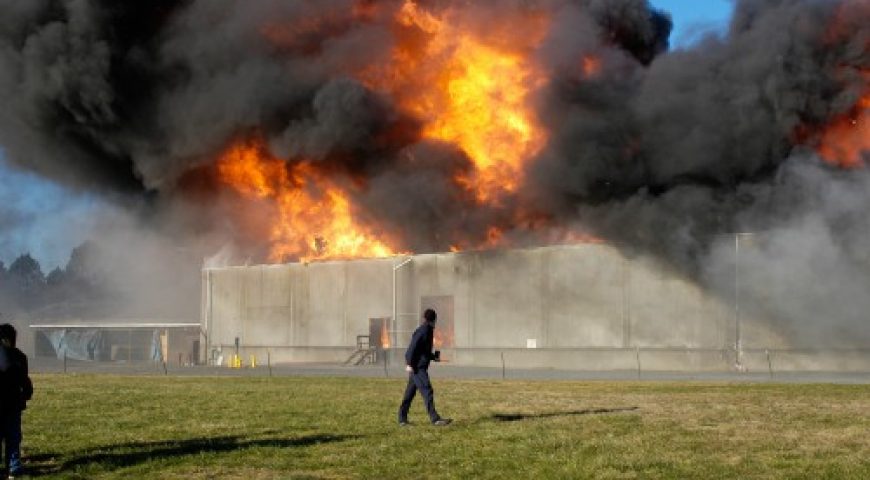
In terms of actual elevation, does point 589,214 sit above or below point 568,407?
above

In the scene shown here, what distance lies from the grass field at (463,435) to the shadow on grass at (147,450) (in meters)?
0.02

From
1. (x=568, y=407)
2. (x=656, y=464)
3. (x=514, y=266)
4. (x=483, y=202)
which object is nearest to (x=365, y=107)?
(x=483, y=202)

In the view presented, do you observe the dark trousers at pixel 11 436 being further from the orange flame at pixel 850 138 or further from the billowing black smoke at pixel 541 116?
the orange flame at pixel 850 138

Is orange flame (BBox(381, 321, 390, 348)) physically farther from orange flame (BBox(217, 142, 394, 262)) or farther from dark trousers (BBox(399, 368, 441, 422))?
dark trousers (BBox(399, 368, 441, 422))

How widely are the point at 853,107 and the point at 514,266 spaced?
1826 cm

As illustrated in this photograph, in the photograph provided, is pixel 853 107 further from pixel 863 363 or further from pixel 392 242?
pixel 392 242

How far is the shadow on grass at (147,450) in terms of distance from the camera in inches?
498

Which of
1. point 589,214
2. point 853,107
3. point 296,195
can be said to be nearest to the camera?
point 853,107

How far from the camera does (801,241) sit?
39219 mm

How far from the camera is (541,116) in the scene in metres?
45.1

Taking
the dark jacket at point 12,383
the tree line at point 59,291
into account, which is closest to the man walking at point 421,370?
the dark jacket at point 12,383

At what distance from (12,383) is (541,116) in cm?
3557

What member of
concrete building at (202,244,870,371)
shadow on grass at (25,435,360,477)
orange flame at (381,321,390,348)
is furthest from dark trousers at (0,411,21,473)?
orange flame at (381,321,390,348)

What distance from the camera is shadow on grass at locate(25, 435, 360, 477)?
12.6m
